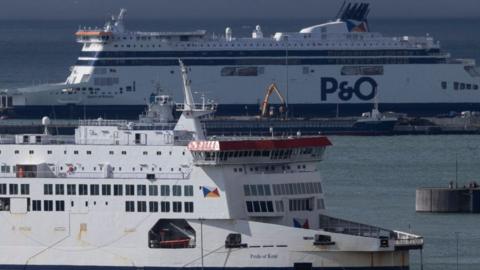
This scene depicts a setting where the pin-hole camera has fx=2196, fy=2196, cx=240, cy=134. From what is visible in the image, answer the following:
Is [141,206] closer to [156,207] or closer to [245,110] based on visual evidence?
[156,207]

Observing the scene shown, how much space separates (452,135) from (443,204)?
3746cm

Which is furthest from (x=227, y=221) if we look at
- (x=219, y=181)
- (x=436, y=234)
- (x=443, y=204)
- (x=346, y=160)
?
(x=346, y=160)

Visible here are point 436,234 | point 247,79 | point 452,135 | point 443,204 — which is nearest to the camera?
point 436,234

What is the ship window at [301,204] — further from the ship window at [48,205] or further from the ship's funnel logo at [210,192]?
the ship window at [48,205]

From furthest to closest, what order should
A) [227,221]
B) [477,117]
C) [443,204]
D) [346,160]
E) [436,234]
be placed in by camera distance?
[477,117]
[346,160]
[443,204]
[436,234]
[227,221]

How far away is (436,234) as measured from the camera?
210ft

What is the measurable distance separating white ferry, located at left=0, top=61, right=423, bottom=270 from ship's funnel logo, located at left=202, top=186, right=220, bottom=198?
48 mm

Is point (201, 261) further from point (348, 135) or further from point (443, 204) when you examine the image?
point (348, 135)

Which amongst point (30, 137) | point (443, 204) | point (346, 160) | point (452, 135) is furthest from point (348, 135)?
point (30, 137)

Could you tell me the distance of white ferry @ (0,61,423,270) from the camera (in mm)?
52312

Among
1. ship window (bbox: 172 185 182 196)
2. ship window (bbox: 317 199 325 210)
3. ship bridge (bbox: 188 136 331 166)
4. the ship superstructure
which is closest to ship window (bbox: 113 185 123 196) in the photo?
ship window (bbox: 172 185 182 196)

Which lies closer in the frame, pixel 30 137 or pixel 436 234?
pixel 30 137

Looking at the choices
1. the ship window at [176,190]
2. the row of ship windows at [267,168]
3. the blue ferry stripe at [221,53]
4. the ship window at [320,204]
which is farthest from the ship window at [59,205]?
the blue ferry stripe at [221,53]

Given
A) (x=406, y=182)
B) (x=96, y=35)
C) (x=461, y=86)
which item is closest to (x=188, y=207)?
(x=406, y=182)
